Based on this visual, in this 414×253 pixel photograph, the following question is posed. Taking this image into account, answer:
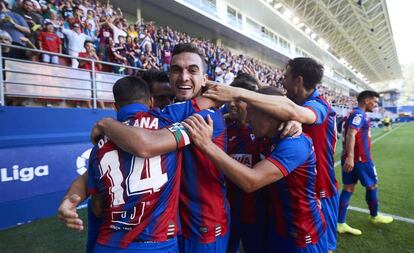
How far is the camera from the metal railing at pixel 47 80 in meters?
5.07

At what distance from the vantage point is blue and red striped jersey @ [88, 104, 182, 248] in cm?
142

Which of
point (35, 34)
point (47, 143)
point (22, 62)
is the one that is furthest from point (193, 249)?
point (35, 34)

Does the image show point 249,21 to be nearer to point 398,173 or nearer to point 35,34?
point 398,173

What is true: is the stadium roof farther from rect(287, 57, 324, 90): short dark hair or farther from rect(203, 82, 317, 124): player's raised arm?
rect(203, 82, 317, 124): player's raised arm

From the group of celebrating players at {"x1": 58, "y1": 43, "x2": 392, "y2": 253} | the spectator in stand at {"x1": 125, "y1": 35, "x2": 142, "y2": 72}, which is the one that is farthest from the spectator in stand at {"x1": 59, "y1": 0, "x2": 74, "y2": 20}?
the group of celebrating players at {"x1": 58, "y1": 43, "x2": 392, "y2": 253}

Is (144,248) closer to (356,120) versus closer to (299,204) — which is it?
(299,204)

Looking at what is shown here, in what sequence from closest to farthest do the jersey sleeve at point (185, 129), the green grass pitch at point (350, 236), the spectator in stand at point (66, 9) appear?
the jersey sleeve at point (185, 129) < the green grass pitch at point (350, 236) < the spectator in stand at point (66, 9)

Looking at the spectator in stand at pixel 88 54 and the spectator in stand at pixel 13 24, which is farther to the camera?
the spectator in stand at pixel 88 54

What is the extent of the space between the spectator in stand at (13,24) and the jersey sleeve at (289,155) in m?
6.14

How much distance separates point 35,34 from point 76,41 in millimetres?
872

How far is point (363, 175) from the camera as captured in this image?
14.5 feet

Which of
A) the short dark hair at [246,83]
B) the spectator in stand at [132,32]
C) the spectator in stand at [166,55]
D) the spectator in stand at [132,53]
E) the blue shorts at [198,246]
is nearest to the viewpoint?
the blue shorts at [198,246]

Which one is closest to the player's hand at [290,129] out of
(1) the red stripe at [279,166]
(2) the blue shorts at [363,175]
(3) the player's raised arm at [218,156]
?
(1) the red stripe at [279,166]

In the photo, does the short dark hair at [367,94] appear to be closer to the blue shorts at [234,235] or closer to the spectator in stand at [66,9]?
the blue shorts at [234,235]
